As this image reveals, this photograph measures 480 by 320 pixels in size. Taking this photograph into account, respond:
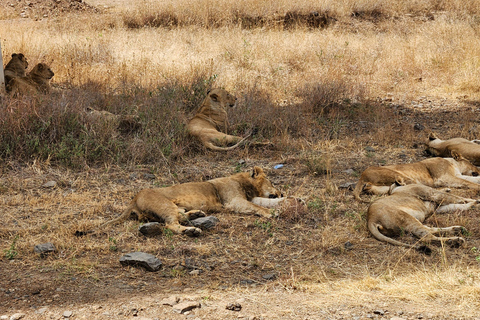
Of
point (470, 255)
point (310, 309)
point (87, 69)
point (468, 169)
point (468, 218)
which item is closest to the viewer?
point (310, 309)

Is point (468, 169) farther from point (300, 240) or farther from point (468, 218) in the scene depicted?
point (300, 240)

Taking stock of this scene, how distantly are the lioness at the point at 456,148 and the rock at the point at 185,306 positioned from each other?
513 centimetres

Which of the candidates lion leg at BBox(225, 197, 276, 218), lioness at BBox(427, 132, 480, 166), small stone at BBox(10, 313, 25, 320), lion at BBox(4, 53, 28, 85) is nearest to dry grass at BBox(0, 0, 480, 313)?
lion leg at BBox(225, 197, 276, 218)

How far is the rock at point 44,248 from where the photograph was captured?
201 inches

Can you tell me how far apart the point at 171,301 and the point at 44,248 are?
1.65m

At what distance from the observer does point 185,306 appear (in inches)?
157

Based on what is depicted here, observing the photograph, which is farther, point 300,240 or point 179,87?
point 179,87

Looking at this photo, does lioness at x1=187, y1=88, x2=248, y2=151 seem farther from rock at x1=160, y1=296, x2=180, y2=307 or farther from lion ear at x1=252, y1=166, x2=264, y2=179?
rock at x1=160, y1=296, x2=180, y2=307

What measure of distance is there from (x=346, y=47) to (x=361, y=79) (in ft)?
6.45

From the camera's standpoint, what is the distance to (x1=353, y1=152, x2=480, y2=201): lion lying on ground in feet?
22.7

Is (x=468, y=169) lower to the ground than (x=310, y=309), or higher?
lower

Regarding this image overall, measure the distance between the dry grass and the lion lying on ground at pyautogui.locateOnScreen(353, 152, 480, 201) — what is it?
0.39 metres

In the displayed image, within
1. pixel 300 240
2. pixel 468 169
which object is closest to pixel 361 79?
pixel 468 169

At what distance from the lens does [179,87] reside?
10.9 metres
